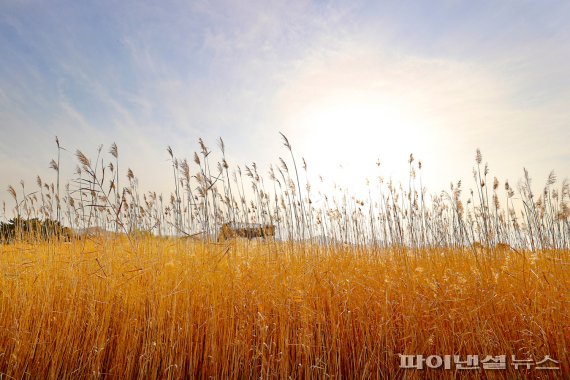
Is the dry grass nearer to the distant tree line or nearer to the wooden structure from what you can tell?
the wooden structure

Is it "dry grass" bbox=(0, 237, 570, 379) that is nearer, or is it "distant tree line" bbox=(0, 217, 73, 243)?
"dry grass" bbox=(0, 237, 570, 379)

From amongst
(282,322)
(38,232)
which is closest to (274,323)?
(282,322)

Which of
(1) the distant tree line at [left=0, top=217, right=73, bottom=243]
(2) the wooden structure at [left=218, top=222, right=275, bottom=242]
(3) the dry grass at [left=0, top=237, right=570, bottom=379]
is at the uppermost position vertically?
(1) the distant tree line at [left=0, top=217, right=73, bottom=243]

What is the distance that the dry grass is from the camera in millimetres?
2607

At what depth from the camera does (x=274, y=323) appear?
2678 mm

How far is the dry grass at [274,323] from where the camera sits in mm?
2607

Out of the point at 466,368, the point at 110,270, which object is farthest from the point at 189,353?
the point at 466,368

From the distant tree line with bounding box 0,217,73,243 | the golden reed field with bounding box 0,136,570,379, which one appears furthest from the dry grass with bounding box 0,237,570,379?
the distant tree line with bounding box 0,217,73,243

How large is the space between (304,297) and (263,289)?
0.39 metres

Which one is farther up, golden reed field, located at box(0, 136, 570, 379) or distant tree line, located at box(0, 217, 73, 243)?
distant tree line, located at box(0, 217, 73, 243)

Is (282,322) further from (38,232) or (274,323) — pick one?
(38,232)

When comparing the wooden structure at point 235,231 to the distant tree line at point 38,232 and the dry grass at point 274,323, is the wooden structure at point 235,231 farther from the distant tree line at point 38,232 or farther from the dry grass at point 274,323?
the distant tree line at point 38,232

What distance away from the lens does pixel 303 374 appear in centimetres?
268

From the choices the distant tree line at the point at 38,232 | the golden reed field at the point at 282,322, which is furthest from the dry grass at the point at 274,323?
the distant tree line at the point at 38,232
